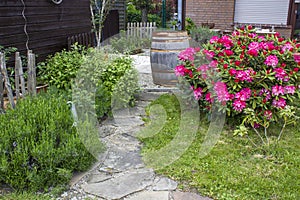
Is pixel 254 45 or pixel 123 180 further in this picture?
pixel 254 45

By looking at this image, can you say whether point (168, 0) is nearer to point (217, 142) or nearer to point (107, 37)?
point (107, 37)

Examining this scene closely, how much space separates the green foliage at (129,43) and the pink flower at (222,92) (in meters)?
4.78

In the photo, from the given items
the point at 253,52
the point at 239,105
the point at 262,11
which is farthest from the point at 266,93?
the point at 262,11

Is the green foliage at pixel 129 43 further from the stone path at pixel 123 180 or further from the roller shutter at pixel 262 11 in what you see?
the stone path at pixel 123 180

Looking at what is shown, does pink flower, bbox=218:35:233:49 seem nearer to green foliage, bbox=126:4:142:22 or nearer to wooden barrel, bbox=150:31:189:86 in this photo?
wooden barrel, bbox=150:31:189:86

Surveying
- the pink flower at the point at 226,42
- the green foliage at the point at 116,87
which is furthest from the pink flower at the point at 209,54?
the green foliage at the point at 116,87

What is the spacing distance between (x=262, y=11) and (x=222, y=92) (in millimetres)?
7829

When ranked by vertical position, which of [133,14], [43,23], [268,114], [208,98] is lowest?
[268,114]

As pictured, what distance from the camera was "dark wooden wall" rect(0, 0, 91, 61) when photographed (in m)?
4.43

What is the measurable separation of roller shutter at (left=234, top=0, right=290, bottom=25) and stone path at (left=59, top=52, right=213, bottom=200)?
812cm

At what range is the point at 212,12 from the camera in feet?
35.2

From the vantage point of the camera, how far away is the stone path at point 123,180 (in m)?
2.37

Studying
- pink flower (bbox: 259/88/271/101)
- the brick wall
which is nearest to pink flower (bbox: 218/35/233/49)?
pink flower (bbox: 259/88/271/101)

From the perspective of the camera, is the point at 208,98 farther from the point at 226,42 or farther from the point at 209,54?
the point at 226,42
